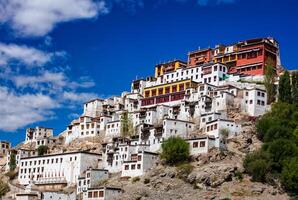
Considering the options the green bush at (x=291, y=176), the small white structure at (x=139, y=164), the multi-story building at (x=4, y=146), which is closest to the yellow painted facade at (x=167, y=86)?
the small white structure at (x=139, y=164)

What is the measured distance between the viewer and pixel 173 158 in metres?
75.5

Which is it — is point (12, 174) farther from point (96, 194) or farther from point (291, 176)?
point (291, 176)

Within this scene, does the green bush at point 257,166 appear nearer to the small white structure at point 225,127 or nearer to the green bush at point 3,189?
the small white structure at point 225,127

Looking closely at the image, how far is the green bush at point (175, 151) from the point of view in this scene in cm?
7500

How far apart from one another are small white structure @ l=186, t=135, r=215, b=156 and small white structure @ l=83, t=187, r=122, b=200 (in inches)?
385

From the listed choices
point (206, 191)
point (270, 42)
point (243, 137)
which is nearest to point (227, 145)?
point (243, 137)

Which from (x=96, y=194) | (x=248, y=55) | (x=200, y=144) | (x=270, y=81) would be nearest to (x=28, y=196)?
(x=96, y=194)

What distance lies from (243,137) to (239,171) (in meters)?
7.86

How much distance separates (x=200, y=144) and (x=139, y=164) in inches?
305

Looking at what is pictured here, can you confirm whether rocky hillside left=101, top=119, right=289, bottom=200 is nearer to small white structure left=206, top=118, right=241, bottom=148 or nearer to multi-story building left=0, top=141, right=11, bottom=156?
small white structure left=206, top=118, right=241, bottom=148

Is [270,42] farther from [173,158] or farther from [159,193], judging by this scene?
[159,193]

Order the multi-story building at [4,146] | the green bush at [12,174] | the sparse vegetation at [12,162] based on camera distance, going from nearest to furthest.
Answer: the green bush at [12,174] < the sparse vegetation at [12,162] < the multi-story building at [4,146]

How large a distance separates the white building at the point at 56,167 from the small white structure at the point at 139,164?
8.91 m

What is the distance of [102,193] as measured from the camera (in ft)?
242
